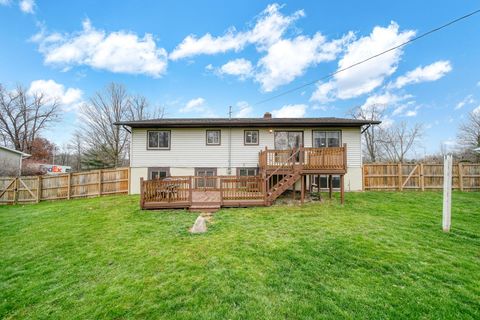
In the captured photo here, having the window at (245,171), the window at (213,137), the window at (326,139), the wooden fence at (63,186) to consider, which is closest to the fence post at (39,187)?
the wooden fence at (63,186)

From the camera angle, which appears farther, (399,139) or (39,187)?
(399,139)

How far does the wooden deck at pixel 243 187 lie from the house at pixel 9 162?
1719 centimetres

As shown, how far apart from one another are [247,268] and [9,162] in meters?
25.7

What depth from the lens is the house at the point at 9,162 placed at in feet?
54.5

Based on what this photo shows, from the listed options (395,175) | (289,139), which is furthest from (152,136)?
(395,175)

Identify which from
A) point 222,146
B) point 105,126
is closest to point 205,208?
point 222,146

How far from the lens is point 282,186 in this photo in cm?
919

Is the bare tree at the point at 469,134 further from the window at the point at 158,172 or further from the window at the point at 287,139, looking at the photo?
the window at the point at 158,172

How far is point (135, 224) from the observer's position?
6.98 meters

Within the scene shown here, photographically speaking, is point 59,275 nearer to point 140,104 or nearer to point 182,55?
point 182,55

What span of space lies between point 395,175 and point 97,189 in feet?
61.5

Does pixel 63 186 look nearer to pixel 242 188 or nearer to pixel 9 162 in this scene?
pixel 9 162

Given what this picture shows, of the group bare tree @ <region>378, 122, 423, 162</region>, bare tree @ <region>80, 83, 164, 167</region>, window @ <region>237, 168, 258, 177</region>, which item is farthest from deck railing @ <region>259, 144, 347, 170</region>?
bare tree @ <region>378, 122, 423, 162</region>

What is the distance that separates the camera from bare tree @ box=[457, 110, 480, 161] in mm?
22984
